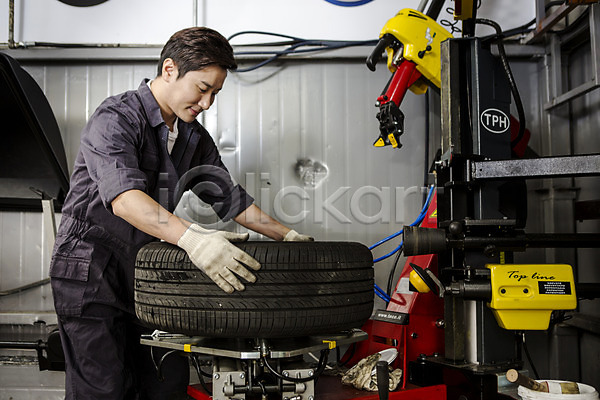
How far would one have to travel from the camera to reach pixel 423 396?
143 cm

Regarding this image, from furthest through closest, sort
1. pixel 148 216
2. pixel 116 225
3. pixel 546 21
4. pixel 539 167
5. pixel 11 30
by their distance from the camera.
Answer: pixel 11 30 < pixel 546 21 < pixel 116 225 < pixel 539 167 < pixel 148 216

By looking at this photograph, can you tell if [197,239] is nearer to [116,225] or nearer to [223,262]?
[223,262]

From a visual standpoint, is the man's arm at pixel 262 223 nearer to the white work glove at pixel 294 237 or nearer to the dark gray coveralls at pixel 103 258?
the white work glove at pixel 294 237

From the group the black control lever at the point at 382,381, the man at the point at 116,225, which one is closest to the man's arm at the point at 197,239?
the man at the point at 116,225

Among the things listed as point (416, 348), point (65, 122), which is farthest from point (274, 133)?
point (416, 348)

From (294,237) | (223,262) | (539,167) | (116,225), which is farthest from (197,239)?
(539,167)

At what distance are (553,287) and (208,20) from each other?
186cm

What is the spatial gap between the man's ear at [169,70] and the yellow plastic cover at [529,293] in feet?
3.69

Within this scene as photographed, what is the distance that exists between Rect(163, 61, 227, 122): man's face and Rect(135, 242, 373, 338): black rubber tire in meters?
0.58

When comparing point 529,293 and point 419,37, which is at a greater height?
point 419,37

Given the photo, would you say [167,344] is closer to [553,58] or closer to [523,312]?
[523,312]

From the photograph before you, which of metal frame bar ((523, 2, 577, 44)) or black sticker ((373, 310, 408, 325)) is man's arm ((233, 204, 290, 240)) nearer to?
black sticker ((373, 310, 408, 325))

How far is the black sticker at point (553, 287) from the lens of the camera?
1347 millimetres

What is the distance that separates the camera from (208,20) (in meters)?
2.33
